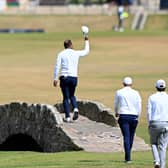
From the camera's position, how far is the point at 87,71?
4800 centimetres

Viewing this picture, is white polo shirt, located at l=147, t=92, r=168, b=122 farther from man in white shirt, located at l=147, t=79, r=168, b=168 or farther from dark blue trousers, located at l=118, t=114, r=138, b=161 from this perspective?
dark blue trousers, located at l=118, t=114, r=138, b=161

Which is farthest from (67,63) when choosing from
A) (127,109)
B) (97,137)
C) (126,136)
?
(126,136)

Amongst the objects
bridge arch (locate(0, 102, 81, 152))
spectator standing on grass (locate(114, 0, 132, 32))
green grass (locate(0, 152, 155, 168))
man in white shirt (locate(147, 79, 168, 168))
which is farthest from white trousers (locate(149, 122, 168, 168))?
spectator standing on grass (locate(114, 0, 132, 32))

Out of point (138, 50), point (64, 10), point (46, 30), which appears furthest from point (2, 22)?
point (138, 50)

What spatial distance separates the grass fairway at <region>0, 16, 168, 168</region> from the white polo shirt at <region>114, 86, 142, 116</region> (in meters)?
0.97

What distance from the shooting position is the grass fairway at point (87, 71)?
18592 mm

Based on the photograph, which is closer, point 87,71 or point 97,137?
point 97,137

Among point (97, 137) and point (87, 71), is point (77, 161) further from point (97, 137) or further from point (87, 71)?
point (87, 71)

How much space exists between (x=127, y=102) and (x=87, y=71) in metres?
30.9

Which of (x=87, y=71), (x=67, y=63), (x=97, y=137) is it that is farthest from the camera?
(x=87, y=71)

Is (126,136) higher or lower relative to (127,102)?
lower

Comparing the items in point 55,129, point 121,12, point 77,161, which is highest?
point 121,12

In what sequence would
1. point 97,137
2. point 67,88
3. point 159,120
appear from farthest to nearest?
point 67,88 < point 97,137 < point 159,120

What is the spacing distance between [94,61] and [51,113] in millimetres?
31988
